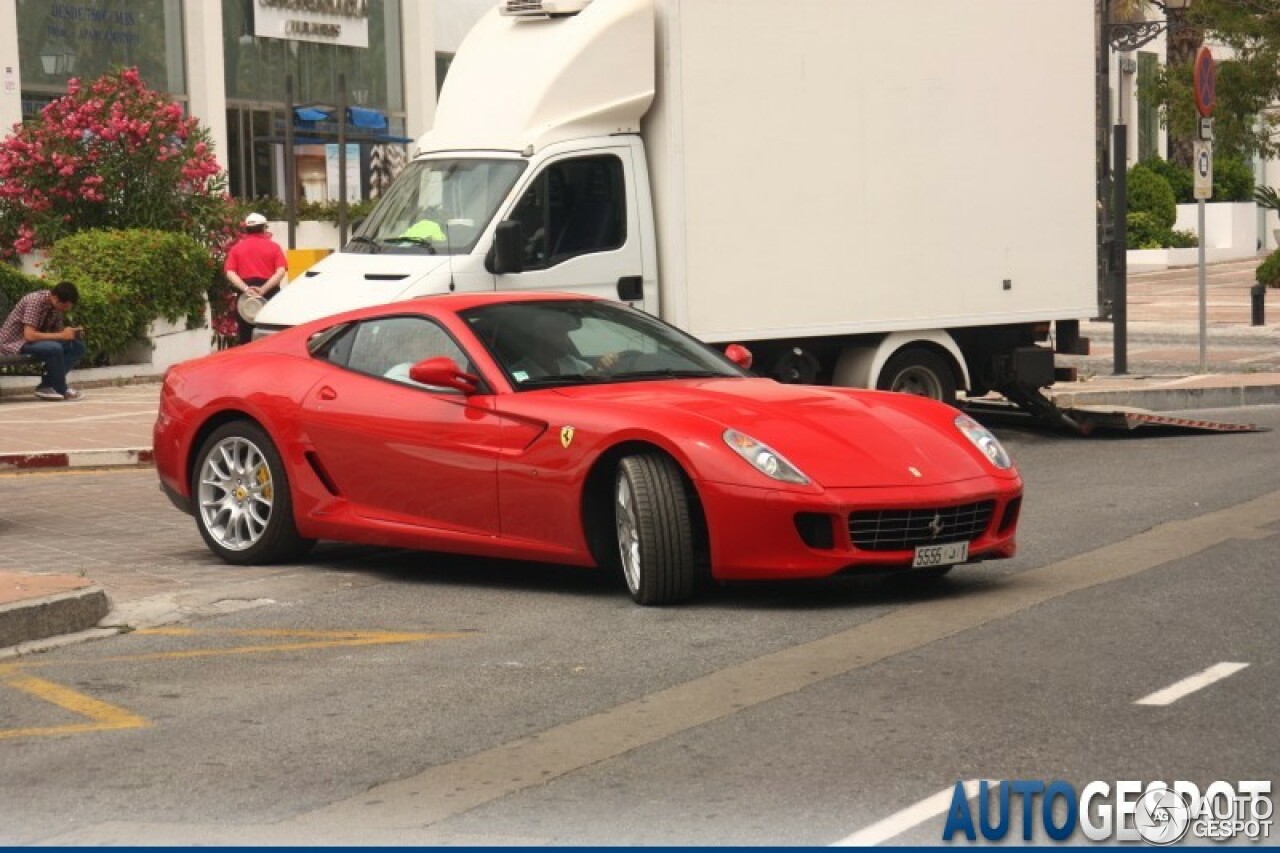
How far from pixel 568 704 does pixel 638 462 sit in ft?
6.93

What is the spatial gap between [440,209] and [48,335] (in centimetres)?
718

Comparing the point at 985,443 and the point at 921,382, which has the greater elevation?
the point at 985,443

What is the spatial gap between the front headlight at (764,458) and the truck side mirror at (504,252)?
613 centimetres

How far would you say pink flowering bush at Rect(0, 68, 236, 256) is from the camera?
25672mm

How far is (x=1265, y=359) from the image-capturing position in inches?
1000

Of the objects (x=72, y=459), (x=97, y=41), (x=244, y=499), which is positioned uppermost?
(x=97, y=41)

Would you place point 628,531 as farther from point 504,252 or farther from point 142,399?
point 142,399

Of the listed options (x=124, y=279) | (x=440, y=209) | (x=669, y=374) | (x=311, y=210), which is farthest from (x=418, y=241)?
(x=311, y=210)

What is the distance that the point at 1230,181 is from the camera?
6012 centimetres

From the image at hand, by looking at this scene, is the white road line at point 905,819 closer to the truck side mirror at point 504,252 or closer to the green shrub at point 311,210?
the truck side mirror at point 504,252

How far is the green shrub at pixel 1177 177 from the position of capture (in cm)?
5872

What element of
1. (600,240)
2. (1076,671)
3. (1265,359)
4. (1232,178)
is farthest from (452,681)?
(1232,178)

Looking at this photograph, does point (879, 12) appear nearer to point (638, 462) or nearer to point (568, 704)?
point (638, 462)

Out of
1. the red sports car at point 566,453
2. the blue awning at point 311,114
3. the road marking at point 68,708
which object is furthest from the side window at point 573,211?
the blue awning at point 311,114
